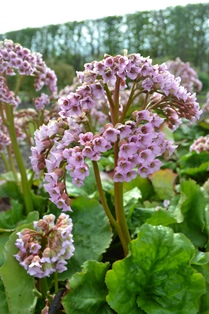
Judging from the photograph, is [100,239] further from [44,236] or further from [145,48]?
[145,48]

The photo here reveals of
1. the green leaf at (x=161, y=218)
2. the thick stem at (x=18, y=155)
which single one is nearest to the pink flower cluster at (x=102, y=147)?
the green leaf at (x=161, y=218)

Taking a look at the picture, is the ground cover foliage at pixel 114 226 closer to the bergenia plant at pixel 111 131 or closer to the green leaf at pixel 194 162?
the bergenia plant at pixel 111 131

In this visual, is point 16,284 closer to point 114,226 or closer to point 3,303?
point 3,303

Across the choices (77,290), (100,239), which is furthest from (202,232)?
(77,290)

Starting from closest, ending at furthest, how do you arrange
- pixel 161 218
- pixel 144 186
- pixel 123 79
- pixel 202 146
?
pixel 123 79 → pixel 161 218 → pixel 144 186 → pixel 202 146

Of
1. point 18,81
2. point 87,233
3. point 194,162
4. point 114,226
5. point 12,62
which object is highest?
point 12,62

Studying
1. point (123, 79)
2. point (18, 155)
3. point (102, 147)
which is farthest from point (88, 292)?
point (18, 155)
